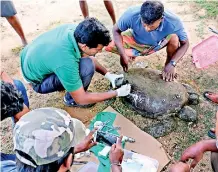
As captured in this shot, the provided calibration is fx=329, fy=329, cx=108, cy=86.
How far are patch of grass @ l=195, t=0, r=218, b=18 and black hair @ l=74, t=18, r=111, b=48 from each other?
2.23m

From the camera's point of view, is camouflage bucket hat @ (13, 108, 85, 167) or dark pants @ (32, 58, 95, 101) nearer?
camouflage bucket hat @ (13, 108, 85, 167)

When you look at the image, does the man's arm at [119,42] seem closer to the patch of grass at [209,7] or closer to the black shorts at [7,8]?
the black shorts at [7,8]

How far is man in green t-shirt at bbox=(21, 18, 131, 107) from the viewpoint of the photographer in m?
2.50

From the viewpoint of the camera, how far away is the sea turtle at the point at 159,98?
10.1 ft

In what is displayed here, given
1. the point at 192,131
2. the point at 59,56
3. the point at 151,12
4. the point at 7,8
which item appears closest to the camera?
the point at 59,56

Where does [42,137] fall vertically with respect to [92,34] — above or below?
below

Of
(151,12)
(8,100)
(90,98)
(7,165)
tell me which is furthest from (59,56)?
(7,165)

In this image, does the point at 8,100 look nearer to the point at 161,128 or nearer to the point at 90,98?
the point at 90,98

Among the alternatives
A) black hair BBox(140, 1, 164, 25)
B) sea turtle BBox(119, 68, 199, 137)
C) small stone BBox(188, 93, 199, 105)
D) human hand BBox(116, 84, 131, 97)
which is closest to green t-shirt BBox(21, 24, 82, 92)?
human hand BBox(116, 84, 131, 97)

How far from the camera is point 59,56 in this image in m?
2.58

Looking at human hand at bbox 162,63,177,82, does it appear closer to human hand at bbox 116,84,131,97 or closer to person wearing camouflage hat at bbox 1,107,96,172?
human hand at bbox 116,84,131,97

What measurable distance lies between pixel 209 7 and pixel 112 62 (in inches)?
63.3

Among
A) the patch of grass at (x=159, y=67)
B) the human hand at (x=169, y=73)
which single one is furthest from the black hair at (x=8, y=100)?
the patch of grass at (x=159, y=67)

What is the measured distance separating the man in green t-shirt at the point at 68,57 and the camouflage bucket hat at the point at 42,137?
0.92m
